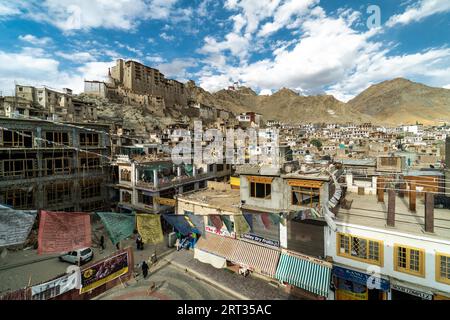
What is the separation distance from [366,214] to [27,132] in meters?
32.8

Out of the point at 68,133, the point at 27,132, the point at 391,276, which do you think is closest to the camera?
the point at 391,276

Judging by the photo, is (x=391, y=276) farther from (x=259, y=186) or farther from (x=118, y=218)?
(x=118, y=218)

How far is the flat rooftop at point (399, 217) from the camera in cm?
1192

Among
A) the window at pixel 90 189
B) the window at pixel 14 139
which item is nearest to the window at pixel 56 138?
the window at pixel 14 139

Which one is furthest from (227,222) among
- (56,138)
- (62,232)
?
(56,138)

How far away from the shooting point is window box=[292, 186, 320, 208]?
14617mm

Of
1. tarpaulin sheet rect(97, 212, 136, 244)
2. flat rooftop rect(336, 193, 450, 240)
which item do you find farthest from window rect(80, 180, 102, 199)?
flat rooftop rect(336, 193, 450, 240)

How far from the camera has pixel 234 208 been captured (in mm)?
19125

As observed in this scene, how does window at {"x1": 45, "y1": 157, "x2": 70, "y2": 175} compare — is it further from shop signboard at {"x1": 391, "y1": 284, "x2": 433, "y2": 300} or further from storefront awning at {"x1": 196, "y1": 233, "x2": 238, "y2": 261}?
shop signboard at {"x1": 391, "y1": 284, "x2": 433, "y2": 300}

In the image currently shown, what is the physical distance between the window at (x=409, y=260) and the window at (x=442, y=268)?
0.55 m

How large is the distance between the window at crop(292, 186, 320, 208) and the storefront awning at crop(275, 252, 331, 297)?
3396 mm

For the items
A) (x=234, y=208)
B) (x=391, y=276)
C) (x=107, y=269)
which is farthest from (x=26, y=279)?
(x=391, y=276)

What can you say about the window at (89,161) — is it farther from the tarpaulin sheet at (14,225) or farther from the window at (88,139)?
the tarpaulin sheet at (14,225)
